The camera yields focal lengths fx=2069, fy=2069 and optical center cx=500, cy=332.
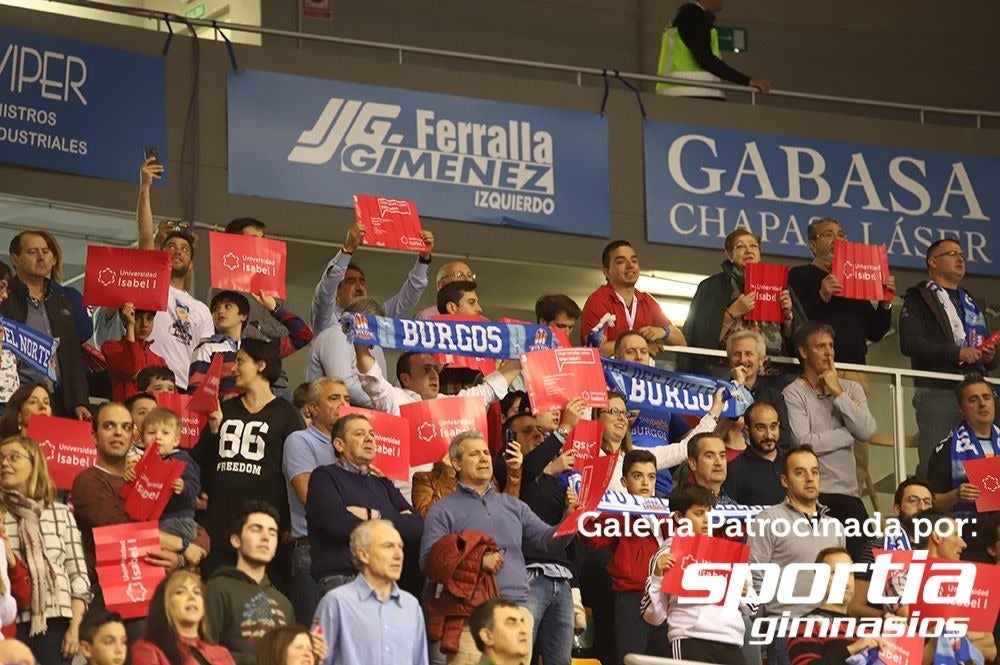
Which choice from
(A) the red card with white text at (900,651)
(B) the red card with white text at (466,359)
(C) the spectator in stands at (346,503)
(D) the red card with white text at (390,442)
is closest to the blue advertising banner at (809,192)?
(B) the red card with white text at (466,359)

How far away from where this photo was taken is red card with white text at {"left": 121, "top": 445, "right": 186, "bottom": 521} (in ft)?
29.0

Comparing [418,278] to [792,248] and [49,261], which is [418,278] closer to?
[49,261]

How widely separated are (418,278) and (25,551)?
11.9ft

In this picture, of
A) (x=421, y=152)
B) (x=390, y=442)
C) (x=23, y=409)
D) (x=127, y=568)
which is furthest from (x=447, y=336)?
(x=421, y=152)

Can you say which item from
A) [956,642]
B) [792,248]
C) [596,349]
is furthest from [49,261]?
[792,248]

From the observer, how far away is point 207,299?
1347cm

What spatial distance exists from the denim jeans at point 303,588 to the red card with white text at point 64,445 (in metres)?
1.01

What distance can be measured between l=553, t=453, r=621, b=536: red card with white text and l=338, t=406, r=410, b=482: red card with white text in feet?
2.72

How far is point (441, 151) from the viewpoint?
558 inches

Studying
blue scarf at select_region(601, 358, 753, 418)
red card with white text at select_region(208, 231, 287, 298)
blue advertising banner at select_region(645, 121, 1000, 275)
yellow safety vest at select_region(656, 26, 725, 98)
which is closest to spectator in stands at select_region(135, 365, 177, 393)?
red card with white text at select_region(208, 231, 287, 298)

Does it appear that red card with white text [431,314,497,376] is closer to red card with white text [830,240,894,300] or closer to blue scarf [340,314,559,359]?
blue scarf [340,314,559,359]

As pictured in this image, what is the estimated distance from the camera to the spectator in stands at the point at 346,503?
356 inches

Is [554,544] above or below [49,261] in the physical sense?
below

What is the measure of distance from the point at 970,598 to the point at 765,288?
2.59 meters
